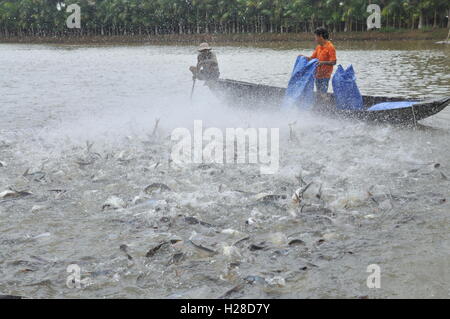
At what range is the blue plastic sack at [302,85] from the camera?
11.7 metres

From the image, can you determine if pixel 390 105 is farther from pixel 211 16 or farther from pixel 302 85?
pixel 211 16

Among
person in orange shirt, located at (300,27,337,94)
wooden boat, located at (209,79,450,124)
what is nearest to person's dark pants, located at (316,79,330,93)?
person in orange shirt, located at (300,27,337,94)

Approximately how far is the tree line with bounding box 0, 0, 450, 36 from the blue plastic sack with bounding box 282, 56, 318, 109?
4284 centimetres

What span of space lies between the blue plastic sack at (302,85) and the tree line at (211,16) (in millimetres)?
42839

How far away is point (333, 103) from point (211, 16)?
209 ft

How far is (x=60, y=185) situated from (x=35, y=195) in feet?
1.86

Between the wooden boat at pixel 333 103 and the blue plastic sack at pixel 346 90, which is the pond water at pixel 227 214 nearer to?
the wooden boat at pixel 333 103

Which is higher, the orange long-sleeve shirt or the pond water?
the orange long-sleeve shirt

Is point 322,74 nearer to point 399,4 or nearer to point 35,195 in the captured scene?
point 35,195

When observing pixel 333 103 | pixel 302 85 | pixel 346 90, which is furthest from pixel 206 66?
pixel 346 90

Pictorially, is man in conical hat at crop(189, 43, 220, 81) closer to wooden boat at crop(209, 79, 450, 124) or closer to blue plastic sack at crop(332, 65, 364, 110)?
wooden boat at crop(209, 79, 450, 124)

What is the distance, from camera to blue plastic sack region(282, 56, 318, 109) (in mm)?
11727

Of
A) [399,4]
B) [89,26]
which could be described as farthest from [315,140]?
[89,26]
